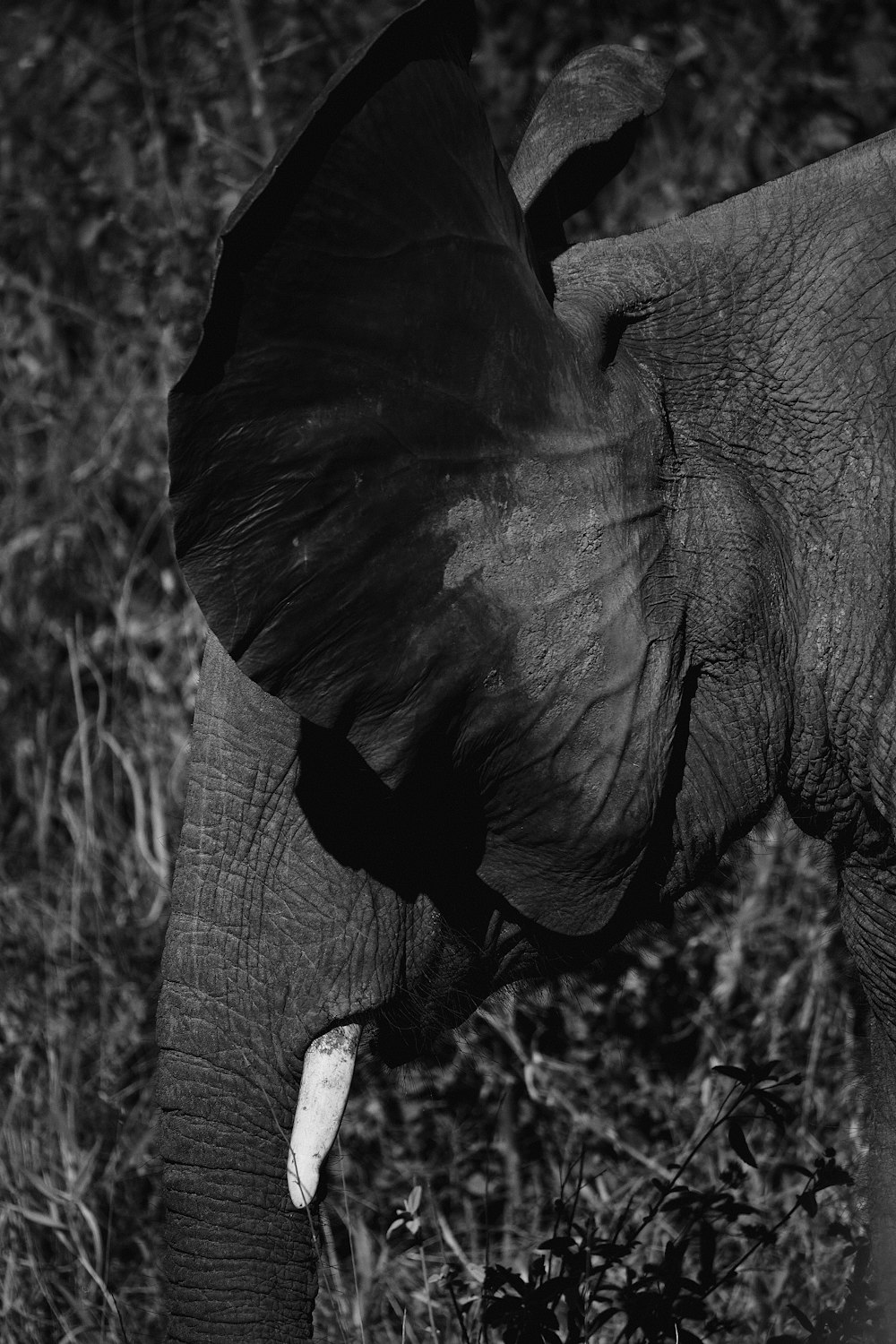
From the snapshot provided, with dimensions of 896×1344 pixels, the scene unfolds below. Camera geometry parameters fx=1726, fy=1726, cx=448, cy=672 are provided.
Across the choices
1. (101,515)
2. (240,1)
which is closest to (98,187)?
(240,1)

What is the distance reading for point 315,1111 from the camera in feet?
6.46

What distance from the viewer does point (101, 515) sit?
461cm

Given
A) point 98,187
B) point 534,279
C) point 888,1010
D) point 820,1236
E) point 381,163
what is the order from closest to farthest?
point 381,163
point 534,279
point 888,1010
point 820,1236
point 98,187

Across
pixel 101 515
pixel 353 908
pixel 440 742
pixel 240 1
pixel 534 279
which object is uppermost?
pixel 240 1

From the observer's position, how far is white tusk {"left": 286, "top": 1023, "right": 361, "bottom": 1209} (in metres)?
1.97

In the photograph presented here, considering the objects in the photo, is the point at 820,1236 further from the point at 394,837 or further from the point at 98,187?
the point at 98,187

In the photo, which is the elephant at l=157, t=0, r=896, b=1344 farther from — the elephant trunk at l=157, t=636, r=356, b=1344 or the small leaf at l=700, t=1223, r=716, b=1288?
the small leaf at l=700, t=1223, r=716, b=1288

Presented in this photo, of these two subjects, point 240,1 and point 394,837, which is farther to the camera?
point 240,1

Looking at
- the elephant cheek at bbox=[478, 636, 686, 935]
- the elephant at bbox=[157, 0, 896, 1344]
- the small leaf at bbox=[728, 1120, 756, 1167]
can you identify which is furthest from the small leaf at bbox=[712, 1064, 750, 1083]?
the elephant cheek at bbox=[478, 636, 686, 935]

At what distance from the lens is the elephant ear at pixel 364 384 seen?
1522 millimetres

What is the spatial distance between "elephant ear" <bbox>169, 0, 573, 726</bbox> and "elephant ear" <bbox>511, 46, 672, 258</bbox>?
35cm

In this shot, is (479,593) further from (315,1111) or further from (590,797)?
(315,1111)

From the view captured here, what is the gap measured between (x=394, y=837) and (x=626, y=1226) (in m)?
1.40

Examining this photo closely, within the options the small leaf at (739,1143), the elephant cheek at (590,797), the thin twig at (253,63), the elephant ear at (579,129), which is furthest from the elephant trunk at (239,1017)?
the thin twig at (253,63)
